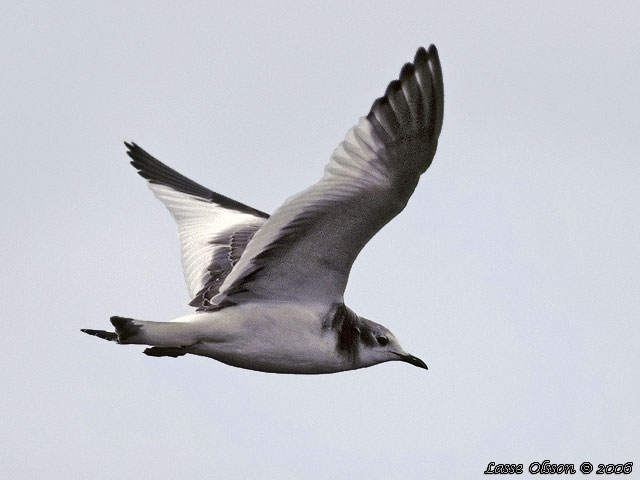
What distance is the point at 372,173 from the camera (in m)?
11.8

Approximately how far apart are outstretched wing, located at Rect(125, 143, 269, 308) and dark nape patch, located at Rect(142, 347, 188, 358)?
0.82m

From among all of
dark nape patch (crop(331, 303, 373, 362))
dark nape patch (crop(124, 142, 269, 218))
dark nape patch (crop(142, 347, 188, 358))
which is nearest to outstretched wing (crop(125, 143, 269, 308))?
dark nape patch (crop(124, 142, 269, 218))

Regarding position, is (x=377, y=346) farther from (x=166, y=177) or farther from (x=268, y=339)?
(x=166, y=177)

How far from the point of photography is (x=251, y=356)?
1257 centimetres

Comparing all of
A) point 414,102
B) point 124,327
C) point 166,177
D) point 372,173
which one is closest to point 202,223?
point 166,177

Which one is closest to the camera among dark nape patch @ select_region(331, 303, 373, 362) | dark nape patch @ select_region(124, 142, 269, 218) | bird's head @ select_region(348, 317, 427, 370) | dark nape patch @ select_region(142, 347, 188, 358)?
dark nape patch @ select_region(142, 347, 188, 358)

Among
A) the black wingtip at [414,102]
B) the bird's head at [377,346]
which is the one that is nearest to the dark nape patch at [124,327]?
the bird's head at [377,346]

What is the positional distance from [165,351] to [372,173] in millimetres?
2427

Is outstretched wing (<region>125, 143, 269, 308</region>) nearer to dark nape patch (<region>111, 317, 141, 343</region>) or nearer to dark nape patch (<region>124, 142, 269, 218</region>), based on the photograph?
dark nape patch (<region>124, 142, 269, 218</region>)

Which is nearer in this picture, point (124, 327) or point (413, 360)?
point (124, 327)

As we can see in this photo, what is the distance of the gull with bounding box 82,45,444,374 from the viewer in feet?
38.8

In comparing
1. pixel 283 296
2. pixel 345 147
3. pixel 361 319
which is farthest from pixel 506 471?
pixel 345 147

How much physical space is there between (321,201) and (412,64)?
1413mm

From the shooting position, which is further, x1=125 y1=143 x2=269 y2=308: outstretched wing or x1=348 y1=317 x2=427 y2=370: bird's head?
x1=125 y1=143 x2=269 y2=308: outstretched wing
